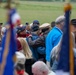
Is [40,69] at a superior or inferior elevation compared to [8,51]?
inferior

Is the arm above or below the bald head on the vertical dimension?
below

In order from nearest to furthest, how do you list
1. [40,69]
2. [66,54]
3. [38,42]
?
1. [66,54]
2. [40,69]
3. [38,42]

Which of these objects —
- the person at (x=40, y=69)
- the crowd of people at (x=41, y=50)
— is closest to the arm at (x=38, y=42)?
the crowd of people at (x=41, y=50)

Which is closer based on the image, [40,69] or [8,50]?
[8,50]

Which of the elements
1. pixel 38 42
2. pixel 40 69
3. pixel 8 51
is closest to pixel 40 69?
pixel 40 69

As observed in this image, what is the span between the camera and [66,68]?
4.73 metres

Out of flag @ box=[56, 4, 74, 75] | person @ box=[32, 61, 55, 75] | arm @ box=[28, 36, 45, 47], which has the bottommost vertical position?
arm @ box=[28, 36, 45, 47]

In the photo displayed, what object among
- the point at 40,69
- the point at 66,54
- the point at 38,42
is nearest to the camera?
the point at 66,54

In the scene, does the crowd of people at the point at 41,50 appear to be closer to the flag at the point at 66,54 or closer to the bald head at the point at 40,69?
the bald head at the point at 40,69

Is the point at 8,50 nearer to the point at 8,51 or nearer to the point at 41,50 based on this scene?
the point at 8,51

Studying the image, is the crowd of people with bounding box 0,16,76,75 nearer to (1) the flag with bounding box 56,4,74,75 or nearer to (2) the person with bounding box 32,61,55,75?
(2) the person with bounding box 32,61,55,75

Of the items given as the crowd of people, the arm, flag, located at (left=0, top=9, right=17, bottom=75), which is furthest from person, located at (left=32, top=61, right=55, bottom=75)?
the arm

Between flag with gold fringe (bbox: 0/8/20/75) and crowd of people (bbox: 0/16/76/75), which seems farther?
crowd of people (bbox: 0/16/76/75)

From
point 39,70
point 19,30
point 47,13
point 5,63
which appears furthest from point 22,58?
point 47,13
